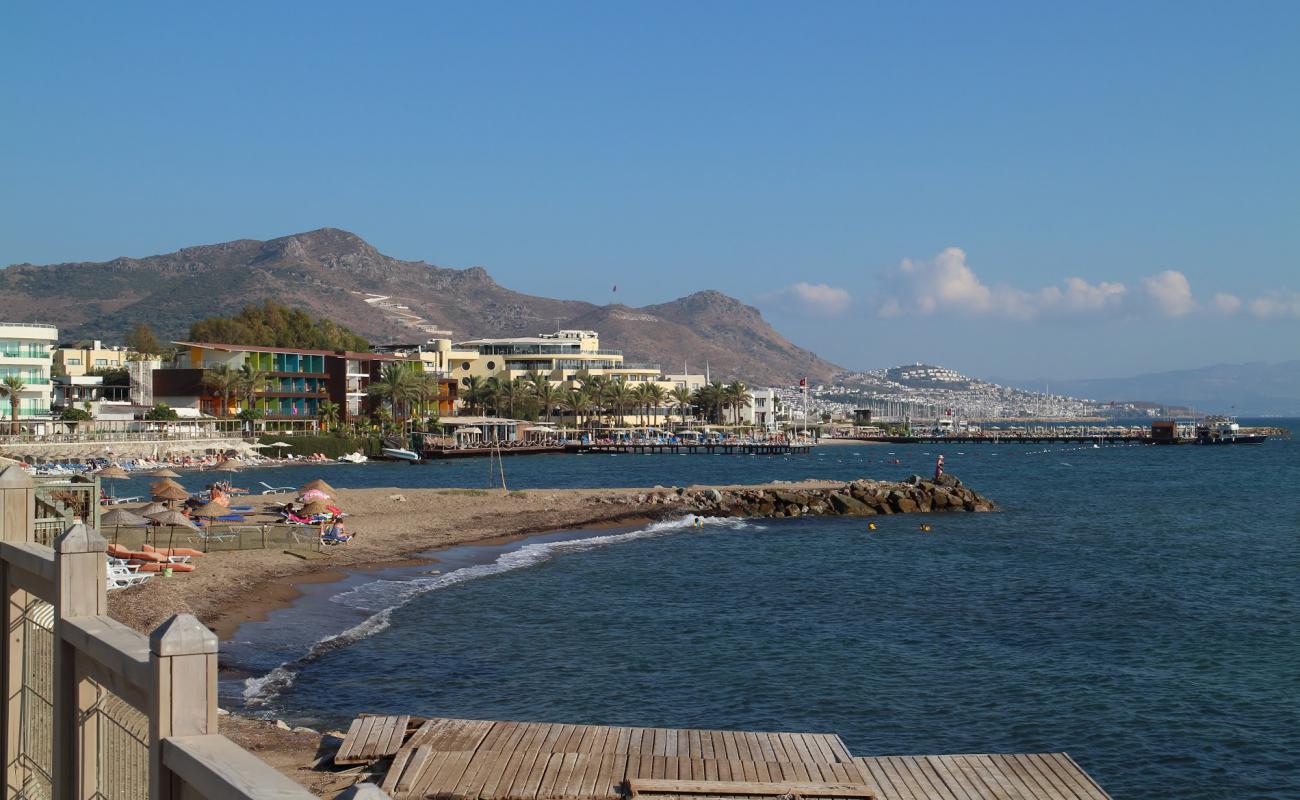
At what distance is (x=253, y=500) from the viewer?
175ft

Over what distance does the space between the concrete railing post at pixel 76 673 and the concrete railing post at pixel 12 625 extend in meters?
1.22

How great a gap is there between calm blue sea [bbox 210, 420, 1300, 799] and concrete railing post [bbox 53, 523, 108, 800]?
1322cm

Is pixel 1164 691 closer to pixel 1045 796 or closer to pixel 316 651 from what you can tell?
pixel 1045 796

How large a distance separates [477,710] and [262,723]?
12.8 feet

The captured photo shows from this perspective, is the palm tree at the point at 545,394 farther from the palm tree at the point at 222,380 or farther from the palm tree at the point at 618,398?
the palm tree at the point at 222,380

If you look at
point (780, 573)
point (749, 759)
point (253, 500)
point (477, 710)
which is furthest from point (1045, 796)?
point (253, 500)

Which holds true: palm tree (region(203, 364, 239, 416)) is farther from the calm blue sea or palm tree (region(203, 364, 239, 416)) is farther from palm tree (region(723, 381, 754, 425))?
palm tree (region(723, 381, 754, 425))

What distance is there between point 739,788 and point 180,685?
10191 mm

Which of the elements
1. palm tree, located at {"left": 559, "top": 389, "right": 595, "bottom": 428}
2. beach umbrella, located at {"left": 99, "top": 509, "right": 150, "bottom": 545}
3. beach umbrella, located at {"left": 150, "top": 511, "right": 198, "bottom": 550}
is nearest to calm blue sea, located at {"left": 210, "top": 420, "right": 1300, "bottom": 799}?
beach umbrella, located at {"left": 150, "top": 511, "right": 198, "bottom": 550}

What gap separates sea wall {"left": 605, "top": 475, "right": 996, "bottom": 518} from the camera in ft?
203

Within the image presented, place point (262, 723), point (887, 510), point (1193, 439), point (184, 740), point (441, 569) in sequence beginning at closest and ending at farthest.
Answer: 1. point (184, 740)
2. point (262, 723)
3. point (441, 569)
4. point (887, 510)
5. point (1193, 439)

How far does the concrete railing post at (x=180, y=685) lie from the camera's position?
4.51 m

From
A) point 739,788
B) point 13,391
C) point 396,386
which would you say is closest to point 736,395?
point 396,386

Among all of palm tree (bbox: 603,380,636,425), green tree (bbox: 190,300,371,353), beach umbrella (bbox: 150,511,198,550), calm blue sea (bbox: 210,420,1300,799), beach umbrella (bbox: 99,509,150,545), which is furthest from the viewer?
palm tree (bbox: 603,380,636,425)
